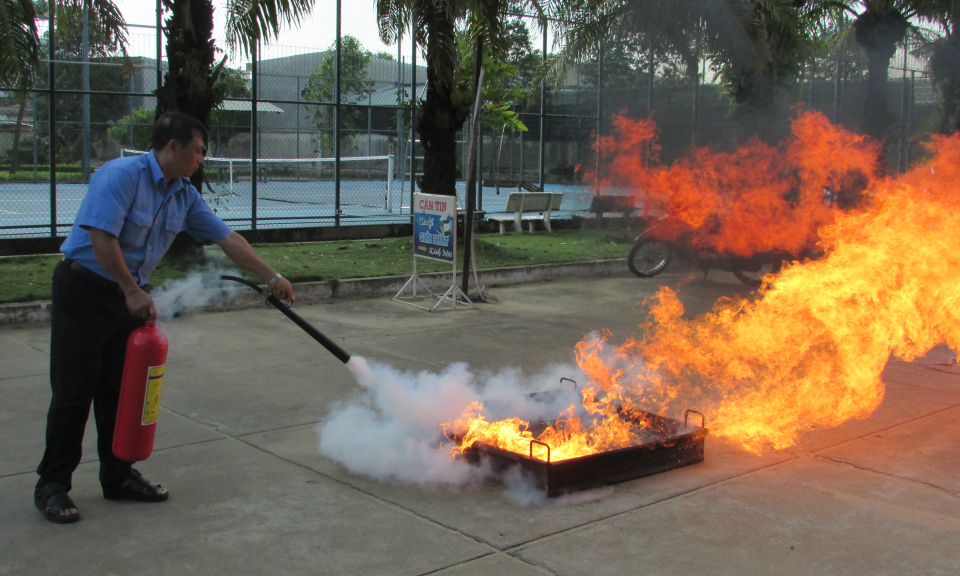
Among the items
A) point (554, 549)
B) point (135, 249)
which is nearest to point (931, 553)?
point (554, 549)

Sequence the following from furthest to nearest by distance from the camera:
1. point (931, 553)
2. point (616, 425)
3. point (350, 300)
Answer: point (350, 300) → point (616, 425) → point (931, 553)

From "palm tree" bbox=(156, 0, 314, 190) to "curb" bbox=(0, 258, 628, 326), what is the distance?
261 cm

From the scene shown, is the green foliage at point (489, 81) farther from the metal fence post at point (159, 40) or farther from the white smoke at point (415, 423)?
the white smoke at point (415, 423)

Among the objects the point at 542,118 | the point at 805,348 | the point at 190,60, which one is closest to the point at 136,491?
the point at 805,348

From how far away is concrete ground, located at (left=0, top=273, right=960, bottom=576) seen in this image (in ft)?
11.6

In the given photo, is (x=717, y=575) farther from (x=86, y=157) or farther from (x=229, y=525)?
(x=86, y=157)

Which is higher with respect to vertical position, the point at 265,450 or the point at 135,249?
the point at 135,249

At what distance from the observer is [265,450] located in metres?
4.93

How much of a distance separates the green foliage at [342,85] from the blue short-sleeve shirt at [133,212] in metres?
11.2

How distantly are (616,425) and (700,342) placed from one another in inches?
77.5

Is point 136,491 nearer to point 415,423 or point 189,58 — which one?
point 415,423

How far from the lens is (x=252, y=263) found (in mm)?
4266

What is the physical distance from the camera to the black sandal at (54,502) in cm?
380

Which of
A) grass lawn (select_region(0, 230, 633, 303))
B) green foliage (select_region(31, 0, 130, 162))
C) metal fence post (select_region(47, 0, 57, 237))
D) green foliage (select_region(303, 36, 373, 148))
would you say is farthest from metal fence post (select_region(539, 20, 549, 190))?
metal fence post (select_region(47, 0, 57, 237))
